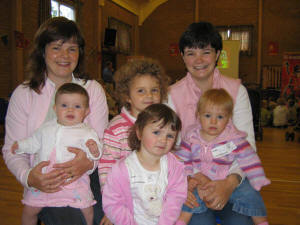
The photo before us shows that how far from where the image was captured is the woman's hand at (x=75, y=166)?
1574 mm

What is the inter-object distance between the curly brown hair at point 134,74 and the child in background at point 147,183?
0.40 metres

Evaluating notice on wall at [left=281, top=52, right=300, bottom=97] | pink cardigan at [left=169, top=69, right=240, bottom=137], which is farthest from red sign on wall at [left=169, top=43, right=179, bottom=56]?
pink cardigan at [left=169, top=69, right=240, bottom=137]

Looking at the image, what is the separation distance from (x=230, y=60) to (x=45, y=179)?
10.3 meters

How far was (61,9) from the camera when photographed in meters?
8.74

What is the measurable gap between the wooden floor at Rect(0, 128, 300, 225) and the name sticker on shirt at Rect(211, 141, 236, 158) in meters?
1.45

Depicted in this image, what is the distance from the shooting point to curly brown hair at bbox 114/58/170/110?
1828 millimetres

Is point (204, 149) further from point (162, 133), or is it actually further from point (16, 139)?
point (16, 139)

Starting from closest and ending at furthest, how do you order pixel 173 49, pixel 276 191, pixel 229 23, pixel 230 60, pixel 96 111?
1. pixel 96 111
2. pixel 276 191
3. pixel 230 60
4. pixel 229 23
5. pixel 173 49

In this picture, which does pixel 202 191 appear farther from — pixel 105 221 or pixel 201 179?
pixel 105 221

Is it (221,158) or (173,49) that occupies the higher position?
(173,49)

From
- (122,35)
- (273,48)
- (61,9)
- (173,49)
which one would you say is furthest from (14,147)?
(273,48)

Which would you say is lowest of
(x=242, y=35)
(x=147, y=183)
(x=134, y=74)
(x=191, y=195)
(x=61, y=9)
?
(x=191, y=195)

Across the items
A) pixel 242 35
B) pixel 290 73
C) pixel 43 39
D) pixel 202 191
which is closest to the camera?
pixel 202 191

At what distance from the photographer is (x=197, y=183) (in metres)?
1.67
